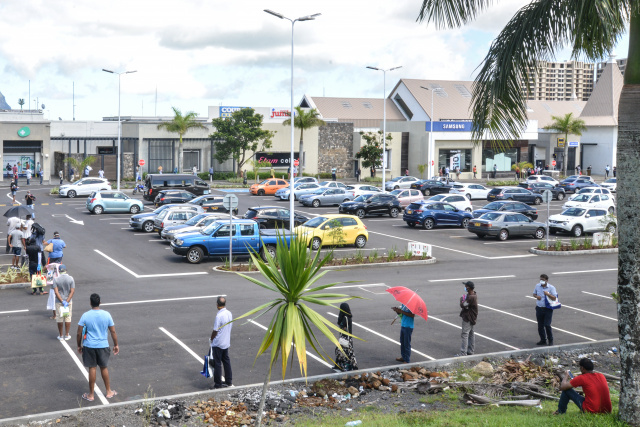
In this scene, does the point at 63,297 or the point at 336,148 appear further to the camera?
the point at 336,148

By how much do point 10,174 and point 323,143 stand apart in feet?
100

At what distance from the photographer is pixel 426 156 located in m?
74.8

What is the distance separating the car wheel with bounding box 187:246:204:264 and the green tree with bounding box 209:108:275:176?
41.5 metres

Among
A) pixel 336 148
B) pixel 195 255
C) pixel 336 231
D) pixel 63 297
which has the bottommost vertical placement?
pixel 195 255

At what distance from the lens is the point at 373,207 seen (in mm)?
41938

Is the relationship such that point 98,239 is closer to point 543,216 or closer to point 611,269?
point 611,269

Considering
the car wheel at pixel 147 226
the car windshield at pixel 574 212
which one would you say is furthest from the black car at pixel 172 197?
the car windshield at pixel 574 212

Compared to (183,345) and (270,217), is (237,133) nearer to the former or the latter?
(270,217)

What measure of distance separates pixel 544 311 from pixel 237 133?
53.9 meters

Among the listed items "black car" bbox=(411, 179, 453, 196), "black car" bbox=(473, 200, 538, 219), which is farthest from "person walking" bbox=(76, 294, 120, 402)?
"black car" bbox=(411, 179, 453, 196)

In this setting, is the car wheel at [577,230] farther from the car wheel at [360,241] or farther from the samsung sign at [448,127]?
the samsung sign at [448,127]

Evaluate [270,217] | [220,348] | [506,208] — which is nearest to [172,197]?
[270,217]

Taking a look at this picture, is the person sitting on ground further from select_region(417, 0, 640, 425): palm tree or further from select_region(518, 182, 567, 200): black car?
select_region(518, 182, 567, 200): black car

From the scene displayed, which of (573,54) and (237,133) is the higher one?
(237,133)
